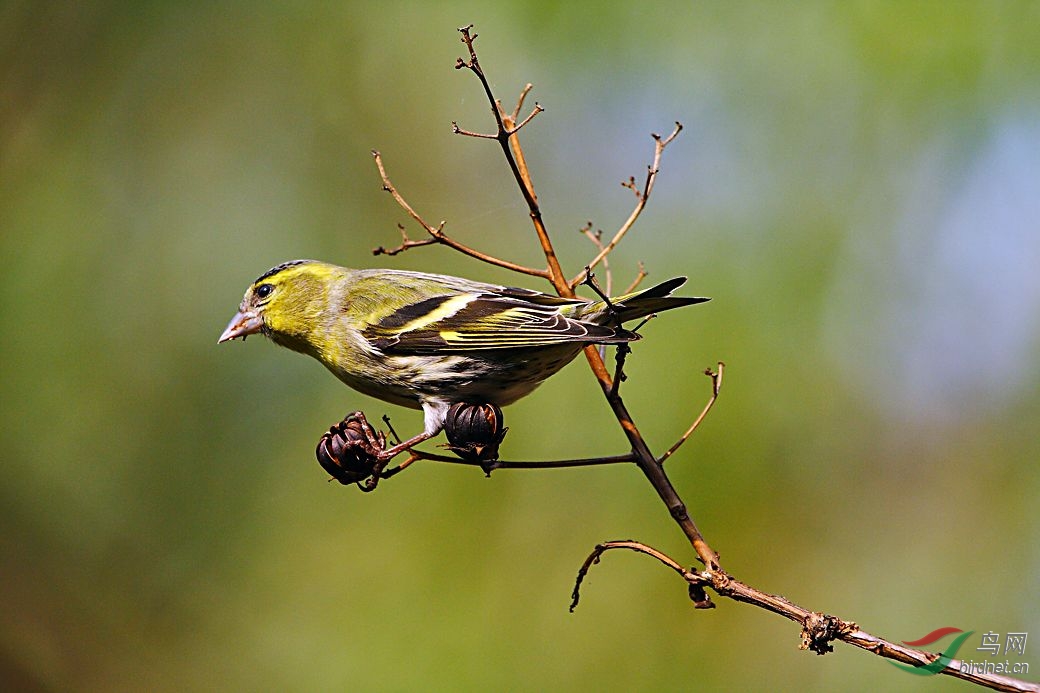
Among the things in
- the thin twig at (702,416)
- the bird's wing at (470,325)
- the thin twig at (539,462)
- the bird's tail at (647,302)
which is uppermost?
the bird's tail at (647,302)

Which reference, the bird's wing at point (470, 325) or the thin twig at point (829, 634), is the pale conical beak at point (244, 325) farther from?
the thin twig at point (829, 634)

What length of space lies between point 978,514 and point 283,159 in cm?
501

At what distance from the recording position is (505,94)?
18.6 ft

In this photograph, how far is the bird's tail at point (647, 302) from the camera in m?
2.42

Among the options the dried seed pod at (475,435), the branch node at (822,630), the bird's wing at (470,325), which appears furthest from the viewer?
the bird's wing at (470,325)

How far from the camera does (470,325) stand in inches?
113

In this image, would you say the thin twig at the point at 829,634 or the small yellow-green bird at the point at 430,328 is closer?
the thin twig at the point at 829,634

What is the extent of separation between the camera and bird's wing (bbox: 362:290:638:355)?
2.64 m

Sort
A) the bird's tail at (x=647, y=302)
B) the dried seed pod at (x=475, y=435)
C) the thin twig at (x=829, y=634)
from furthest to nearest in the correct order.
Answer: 1. the bird's tail at (x=647, y=302)
2. the dried seed pod at (x=475, y=435)
3. the thin twig at (x=829, y=634)

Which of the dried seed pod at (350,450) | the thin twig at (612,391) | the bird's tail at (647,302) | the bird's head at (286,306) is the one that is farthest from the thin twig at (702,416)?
the bird's head at (286,306)

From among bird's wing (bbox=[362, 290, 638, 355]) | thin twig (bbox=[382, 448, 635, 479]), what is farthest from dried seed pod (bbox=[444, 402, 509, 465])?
bird's wing (bbox=[362, 290, 638, 355])

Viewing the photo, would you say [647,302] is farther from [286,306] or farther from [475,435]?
[286,306]

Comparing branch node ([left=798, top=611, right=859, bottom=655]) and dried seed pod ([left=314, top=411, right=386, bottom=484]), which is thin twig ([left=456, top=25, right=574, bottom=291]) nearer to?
dried seed pod ([left=314, top=411, right=386, bottom=484])

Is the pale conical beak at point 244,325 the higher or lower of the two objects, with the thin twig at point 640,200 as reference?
lower
